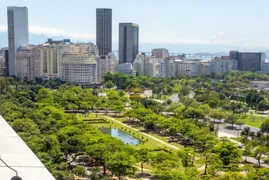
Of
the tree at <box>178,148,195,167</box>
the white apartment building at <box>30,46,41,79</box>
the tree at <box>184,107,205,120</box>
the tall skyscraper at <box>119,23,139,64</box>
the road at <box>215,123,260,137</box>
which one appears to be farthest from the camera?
the tall skyscraper at <box>119,23,139,64</box>

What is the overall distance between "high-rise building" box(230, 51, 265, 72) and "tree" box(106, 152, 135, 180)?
101 m

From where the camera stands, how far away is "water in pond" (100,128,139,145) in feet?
98.0

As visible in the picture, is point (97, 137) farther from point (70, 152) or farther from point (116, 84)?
point (116, 84)

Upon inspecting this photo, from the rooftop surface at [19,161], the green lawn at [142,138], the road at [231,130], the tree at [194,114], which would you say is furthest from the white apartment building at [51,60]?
the rooftop surface at [19,161]

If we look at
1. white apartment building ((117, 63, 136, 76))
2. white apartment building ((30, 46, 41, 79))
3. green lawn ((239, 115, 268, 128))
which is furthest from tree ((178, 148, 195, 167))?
white apartment building ((117, 63, 136, 76))

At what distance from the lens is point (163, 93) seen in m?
62.5

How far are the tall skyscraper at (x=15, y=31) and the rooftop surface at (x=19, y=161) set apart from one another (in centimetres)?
7977

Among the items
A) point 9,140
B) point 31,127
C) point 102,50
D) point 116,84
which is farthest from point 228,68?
point 9,140

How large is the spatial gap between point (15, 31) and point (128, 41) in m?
34.9

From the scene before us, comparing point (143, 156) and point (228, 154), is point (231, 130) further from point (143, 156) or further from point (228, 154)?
point (143, 156)

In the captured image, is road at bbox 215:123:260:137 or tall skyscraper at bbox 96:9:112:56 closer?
road at bbox 215:123:260:137

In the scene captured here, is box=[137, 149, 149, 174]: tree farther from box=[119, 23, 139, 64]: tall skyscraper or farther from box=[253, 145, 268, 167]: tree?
box=[119, 23, 139, 64]: tall skyscraper

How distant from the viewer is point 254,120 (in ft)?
133

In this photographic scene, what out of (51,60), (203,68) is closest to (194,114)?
(51,60)
